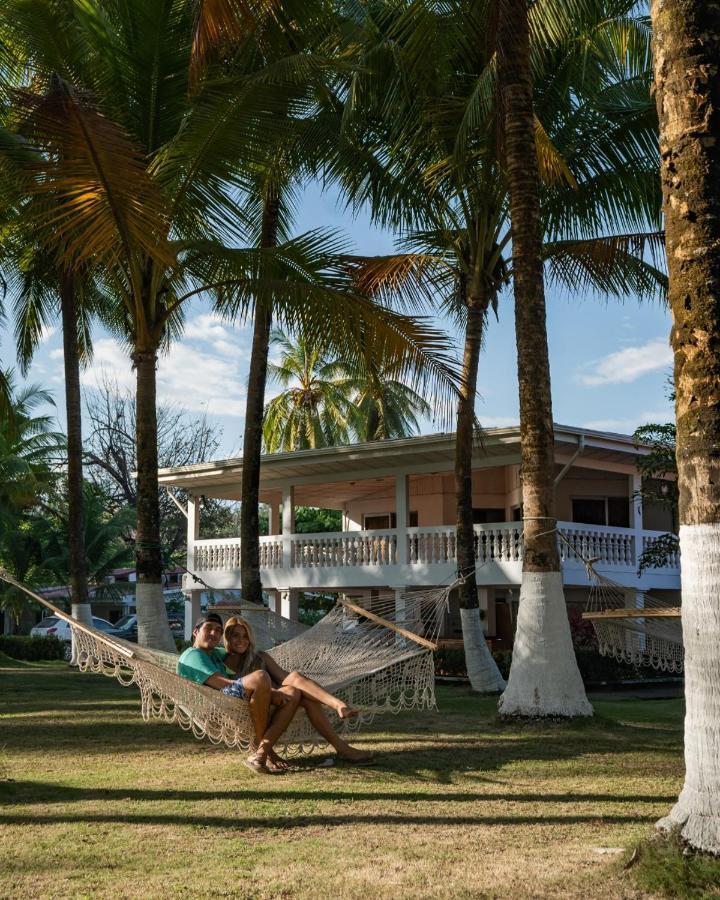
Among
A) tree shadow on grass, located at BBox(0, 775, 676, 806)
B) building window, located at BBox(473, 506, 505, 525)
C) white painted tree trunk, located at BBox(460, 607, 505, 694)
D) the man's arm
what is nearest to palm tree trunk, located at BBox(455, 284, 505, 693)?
white painted tree trunk, located at BBox(460, 607, 505, 694)

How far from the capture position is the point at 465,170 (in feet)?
39.1

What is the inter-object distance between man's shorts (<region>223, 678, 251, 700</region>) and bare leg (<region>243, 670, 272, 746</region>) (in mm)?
30

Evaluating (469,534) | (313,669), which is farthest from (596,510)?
(313,669)

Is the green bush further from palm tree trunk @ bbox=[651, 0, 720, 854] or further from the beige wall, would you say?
palm tree trunk @ bbox=[651, 0, 720, 854]

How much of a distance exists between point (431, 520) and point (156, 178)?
13.7 meters

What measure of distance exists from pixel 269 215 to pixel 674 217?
35.7 feet

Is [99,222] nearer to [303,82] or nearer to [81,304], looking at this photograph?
[303,82]

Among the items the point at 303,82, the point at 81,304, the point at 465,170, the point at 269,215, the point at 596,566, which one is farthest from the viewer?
the point at 81,304

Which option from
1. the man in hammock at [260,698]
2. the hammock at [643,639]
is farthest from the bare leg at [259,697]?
the hammock at [643,639]

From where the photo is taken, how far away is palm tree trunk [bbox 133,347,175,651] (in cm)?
1033

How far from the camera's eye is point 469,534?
12.6m

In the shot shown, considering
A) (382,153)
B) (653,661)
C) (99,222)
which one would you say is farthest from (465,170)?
(653,661)

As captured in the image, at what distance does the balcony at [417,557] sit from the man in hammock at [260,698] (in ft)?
31.2

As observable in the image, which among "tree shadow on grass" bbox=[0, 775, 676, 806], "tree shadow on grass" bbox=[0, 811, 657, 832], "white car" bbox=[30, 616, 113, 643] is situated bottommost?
"white car" bbox=[30, 616, 113, 643]
